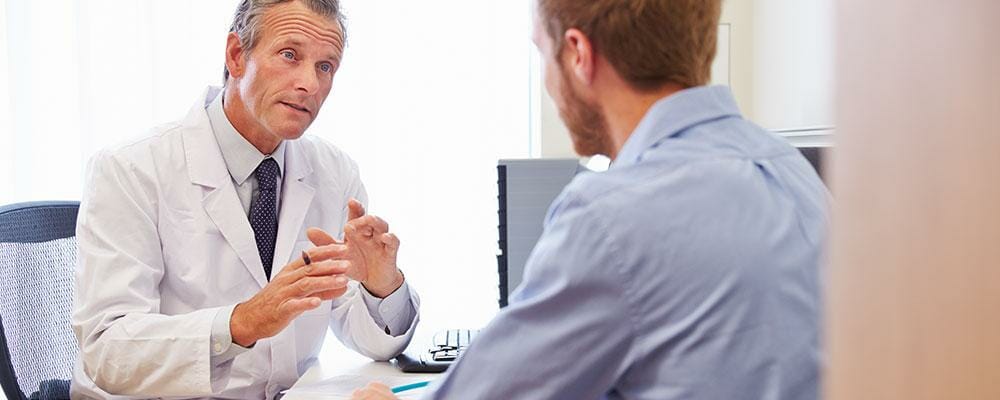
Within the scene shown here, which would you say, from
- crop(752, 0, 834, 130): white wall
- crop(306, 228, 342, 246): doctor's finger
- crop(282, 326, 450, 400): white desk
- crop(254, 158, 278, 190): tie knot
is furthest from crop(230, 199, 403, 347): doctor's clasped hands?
crop(752, 0, 834, 130): white wall

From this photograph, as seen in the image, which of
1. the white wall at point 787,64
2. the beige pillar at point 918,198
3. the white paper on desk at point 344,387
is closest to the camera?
the beige pillar at point 918,198

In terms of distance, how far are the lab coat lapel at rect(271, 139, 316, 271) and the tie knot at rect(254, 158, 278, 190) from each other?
0.11 ft

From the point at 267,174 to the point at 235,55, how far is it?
0.73 ft

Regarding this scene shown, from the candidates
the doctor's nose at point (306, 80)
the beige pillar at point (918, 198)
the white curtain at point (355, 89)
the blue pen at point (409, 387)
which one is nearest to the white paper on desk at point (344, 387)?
the blue pen at point (409, 387)

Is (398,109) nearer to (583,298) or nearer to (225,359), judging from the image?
(225,359)

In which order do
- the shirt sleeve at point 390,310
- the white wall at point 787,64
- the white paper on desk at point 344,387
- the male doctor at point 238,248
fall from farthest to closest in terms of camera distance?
the white wall at point 787,64 < the shirt sleeve at point 390,310 < the male doctor at point 238,248 < the white paper on desk at point 344,387

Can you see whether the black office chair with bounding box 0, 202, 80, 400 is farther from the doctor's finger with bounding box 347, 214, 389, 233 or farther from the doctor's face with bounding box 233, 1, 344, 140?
the doctor's finger with bounding box 347, 214, 389, 233

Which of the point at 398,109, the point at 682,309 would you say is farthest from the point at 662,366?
the point at 398,109

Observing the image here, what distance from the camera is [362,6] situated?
109 inches

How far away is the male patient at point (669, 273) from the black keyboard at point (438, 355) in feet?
2.10

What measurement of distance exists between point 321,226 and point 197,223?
0.83 feet

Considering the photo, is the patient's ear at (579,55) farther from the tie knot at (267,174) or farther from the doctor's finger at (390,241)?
the tie knot at (267,174)

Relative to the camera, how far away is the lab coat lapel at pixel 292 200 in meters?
1.67

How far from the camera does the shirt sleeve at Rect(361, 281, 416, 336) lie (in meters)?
1.66
